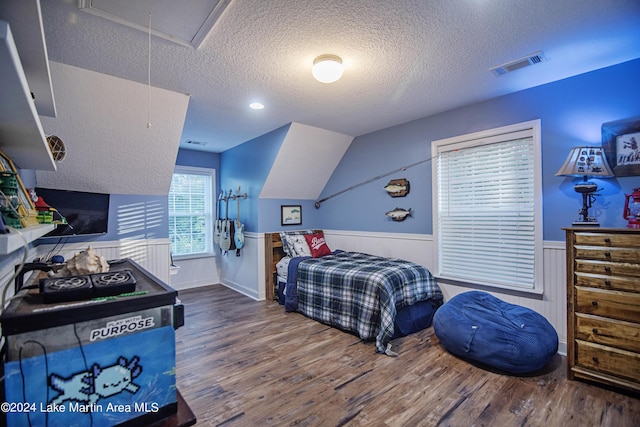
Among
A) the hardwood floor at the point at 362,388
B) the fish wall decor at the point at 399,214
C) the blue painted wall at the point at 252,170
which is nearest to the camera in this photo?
the hardwood floor at the point at 362,388

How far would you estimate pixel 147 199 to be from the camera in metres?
3.67

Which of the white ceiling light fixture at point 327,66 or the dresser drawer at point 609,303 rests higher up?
the white ceiling light fixture at point 327,66

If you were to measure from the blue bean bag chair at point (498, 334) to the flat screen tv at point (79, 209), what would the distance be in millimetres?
3653

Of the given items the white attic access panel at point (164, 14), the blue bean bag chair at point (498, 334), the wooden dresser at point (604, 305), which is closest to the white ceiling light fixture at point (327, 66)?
the white attic access panel at point (164, 14)

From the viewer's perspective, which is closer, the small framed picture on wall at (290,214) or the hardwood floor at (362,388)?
the hardwood floor at (362,388)

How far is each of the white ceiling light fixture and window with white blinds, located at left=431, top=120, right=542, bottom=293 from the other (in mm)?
1840

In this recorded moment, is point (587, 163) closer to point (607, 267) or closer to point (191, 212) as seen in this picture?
point (607, 267)

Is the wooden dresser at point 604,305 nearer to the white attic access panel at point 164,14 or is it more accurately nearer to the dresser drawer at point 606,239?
the dresser drawer at point 606,239

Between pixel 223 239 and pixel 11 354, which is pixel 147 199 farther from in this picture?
pixel 11 354

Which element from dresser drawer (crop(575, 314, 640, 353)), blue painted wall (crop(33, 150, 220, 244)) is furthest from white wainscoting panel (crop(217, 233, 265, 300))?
dresser drawer (crop(575, 314, 640, 353))

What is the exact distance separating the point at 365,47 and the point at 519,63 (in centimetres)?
129

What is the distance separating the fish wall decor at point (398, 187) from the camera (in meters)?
3.88

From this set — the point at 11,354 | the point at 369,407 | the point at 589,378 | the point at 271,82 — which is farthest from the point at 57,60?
the point at 589,378

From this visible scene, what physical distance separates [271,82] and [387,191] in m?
2.17
